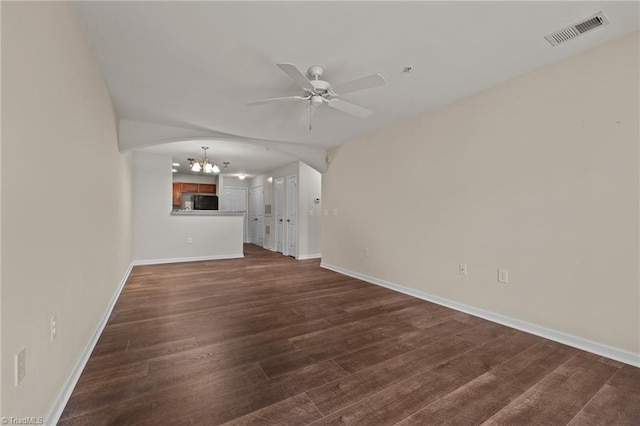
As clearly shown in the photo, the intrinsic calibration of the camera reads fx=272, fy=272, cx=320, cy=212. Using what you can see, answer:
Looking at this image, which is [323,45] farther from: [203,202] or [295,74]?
[203,202]

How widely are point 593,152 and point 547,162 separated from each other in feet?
0.97

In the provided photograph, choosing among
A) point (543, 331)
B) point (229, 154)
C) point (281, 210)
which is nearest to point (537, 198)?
point (543, 331)

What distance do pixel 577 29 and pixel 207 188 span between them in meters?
9.05

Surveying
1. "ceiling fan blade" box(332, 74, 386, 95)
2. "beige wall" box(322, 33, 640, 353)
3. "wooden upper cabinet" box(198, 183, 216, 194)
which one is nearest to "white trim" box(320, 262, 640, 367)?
"beige wall" box(322, 33, 640, 353)

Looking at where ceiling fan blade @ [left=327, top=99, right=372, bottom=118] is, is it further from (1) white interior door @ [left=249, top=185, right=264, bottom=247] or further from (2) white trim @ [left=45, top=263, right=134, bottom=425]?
(1) white interior door @ [left=249, top=185, right=264, bottom=247]

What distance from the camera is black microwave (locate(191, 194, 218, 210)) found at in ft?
25.7

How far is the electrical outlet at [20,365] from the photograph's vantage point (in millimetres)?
1032

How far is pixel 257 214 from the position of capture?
8977mm

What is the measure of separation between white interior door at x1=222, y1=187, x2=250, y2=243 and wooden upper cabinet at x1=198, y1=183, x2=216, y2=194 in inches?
20.6

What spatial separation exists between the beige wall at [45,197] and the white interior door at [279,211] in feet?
16.9

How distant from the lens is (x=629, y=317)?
1.99 meters

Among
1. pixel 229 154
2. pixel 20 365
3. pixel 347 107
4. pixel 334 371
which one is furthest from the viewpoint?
pixel 229 154

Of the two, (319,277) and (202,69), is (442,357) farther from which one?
(202,69)

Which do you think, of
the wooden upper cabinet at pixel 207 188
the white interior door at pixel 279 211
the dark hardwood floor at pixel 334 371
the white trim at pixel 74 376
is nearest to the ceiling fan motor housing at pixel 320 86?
the dark hardwood floor at pixel 334 371
